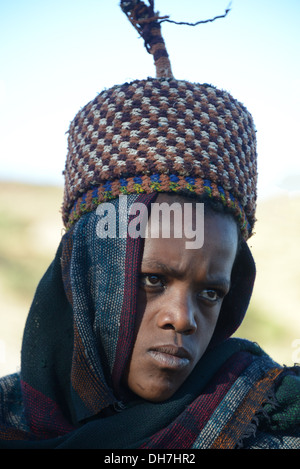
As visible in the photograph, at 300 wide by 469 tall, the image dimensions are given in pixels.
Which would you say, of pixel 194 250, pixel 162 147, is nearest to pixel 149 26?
pixel 162 147

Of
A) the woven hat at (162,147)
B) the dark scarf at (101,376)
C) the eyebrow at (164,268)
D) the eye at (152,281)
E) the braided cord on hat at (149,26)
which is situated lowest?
the dark scarf at (101,376)

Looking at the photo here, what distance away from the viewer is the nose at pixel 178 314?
190 centimetres

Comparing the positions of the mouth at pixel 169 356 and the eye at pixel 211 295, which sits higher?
the eye at pixel 211 295

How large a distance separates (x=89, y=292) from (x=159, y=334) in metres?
0.37

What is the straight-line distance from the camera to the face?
1912 millimetres

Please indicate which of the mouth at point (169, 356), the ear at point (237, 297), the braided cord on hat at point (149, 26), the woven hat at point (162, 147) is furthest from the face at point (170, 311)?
the braided cord on hat at point (149, 26)

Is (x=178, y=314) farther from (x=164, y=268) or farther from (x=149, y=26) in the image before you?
(x=149, y=26)

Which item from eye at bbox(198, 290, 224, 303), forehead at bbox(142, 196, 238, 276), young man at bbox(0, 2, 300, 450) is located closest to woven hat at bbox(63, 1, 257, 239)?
young man at bbox(0, 2, 300, 450)

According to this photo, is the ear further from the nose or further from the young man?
the nose

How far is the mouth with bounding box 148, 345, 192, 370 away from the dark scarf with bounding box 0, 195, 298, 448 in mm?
112

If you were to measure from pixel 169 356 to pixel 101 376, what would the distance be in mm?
294

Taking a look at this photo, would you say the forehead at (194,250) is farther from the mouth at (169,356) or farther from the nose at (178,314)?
the mouth at (169,356)
